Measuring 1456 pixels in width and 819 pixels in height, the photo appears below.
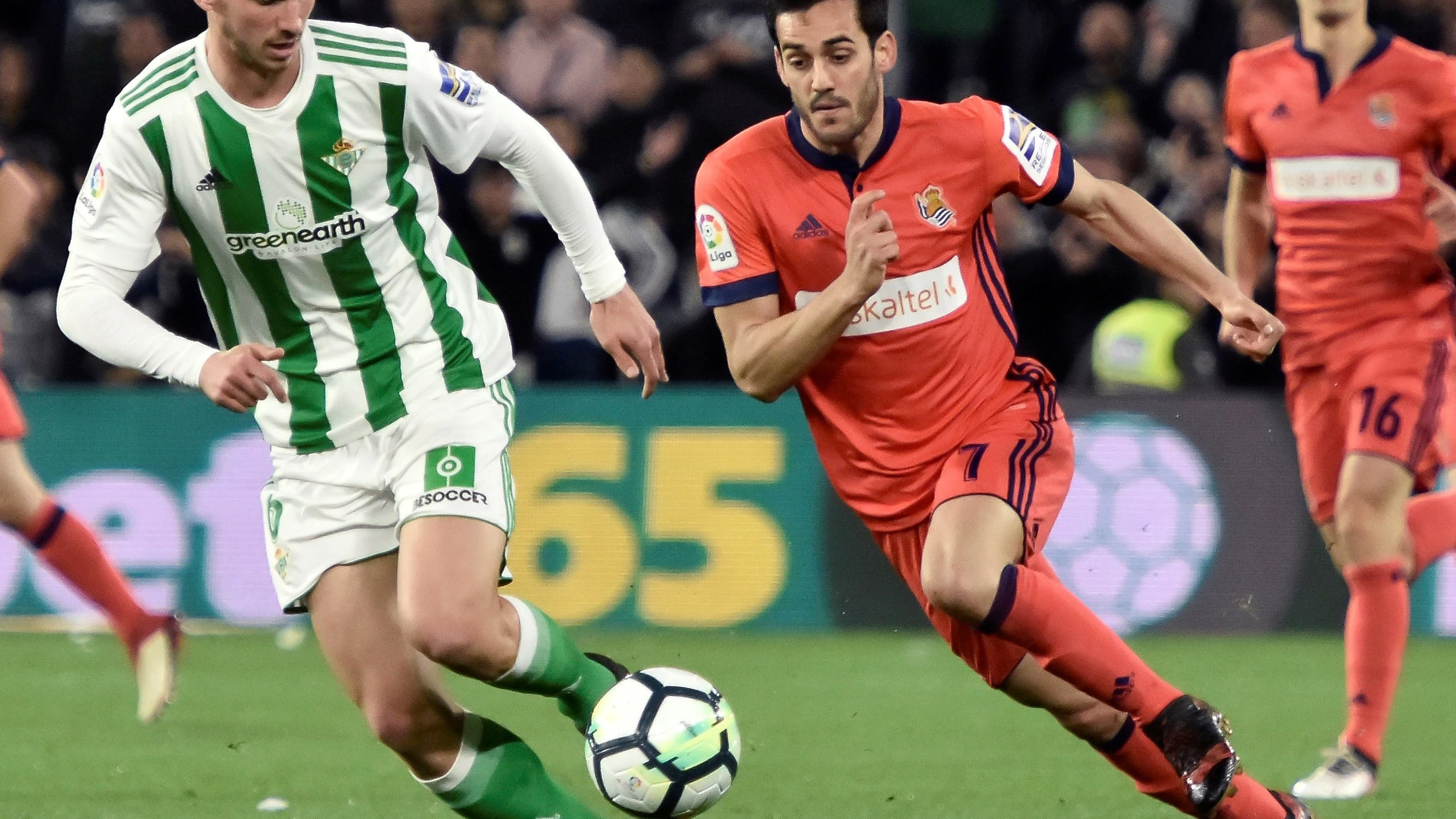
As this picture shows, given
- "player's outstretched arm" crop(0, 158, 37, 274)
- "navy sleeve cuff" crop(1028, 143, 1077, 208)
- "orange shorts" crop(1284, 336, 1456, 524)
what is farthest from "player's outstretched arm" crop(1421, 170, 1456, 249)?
"player's outstretched arm" crop(0, 158, 37, 274)

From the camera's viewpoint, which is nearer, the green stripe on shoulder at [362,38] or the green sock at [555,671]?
the green sock at [555,671]

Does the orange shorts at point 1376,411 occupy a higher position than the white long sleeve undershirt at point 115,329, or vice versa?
the white long sleeve undershirt at point 115,329

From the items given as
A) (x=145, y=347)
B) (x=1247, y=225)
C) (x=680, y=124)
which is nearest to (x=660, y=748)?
(x=145, y=347)

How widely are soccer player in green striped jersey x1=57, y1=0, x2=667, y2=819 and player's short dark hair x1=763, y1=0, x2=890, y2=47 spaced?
0.58 m

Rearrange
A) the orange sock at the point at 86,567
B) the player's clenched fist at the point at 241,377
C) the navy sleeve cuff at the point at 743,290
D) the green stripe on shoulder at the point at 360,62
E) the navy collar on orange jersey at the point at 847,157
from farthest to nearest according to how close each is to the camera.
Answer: the orange sock at the point at 86,567 < the navy collar on orange jersey at the point at 847,157 < the navy sleeve cuff at the point at 743,290 < the green stripe on shoulder at the point at 360,62 < the player's clenched fist at the point at 241,377

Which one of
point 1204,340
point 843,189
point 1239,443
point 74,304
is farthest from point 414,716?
point 1204,340

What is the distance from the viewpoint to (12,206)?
654cm

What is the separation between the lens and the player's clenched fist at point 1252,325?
477cm

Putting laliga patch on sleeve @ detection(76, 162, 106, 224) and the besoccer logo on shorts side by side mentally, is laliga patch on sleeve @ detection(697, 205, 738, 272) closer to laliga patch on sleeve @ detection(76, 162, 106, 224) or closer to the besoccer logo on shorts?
the besoccer logo on shorts

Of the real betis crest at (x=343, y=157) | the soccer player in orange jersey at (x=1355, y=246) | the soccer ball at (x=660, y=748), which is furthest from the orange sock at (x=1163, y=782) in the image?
the real betis crest at (x=343, y=157)

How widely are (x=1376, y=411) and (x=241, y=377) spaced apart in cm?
352

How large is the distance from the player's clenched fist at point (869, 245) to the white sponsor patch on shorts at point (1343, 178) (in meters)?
2.48

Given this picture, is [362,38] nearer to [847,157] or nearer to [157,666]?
[847,157]

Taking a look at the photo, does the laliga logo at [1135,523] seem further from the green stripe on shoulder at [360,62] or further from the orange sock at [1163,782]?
the green stripe on shoulder at [360,62]
